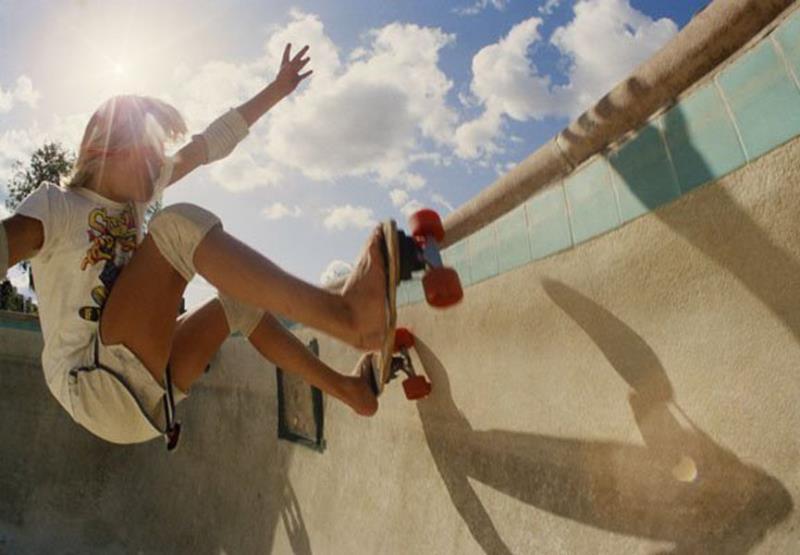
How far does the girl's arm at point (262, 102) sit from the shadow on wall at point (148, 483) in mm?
2301

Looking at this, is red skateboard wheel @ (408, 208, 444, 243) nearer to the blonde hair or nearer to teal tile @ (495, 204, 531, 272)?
teal tile @ (495, 204, 531, 272)

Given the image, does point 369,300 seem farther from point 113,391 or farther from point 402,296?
point 402,296

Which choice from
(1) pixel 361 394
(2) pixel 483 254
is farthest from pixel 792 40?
(1) pixel 361 394

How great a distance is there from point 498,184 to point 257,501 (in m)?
3.43

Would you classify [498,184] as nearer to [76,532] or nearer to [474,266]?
[474,266]

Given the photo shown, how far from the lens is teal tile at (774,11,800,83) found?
3.48 feet

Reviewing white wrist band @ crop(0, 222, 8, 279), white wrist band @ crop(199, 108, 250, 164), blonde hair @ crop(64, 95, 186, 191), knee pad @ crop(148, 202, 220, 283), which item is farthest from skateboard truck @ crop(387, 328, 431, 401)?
white wrist band @ crop(0, 222, 8, 279)

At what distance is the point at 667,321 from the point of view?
1353mm

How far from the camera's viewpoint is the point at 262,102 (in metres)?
2.87

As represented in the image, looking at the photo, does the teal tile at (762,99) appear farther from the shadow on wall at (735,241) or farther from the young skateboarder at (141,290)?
the young skateboarder at (141,290)

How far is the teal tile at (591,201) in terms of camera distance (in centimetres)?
155

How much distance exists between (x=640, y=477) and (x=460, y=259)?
3.99 feet

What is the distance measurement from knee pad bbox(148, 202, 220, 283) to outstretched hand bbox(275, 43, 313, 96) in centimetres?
142

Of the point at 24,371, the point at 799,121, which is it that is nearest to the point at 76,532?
the point at 24,371
